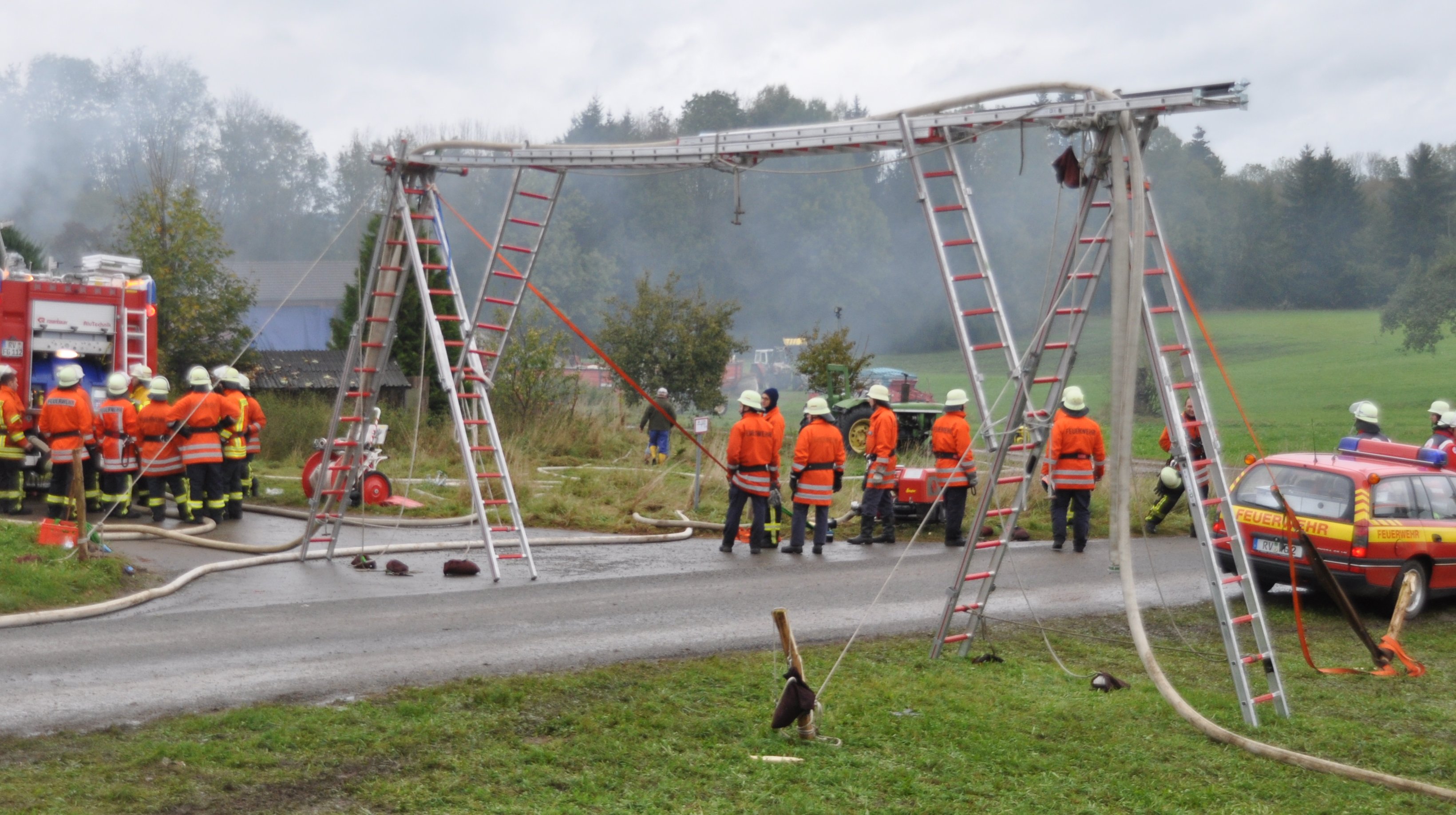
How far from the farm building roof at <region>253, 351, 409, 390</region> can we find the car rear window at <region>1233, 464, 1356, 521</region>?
1726 centimetres

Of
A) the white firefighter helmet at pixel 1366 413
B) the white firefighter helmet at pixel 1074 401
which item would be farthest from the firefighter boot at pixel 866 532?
the white firefighter helmet at pixel 1366 413

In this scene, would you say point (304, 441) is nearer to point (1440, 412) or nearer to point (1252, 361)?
point (1440, 412)

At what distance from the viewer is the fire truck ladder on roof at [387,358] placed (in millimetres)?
11844

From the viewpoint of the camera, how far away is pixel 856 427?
84.0 ft

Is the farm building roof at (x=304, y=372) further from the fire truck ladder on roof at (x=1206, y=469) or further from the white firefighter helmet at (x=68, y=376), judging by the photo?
the fire truck ladder on roof at (x=1206, y=469)

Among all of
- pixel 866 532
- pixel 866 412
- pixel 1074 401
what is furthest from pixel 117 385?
pixel 866 412

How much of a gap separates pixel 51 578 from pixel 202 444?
4305mm

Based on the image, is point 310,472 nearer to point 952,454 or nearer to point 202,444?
point 202,444

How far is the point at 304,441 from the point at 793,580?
38.9 feet

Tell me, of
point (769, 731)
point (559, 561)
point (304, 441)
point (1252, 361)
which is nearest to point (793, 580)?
point (559, 561)

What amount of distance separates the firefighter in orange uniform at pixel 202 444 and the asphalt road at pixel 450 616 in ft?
1.32

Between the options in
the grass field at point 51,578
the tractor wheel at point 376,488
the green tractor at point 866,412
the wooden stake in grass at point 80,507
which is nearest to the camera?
the grass field at point 51,578

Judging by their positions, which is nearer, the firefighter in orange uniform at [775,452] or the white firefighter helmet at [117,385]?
the firefighter in orange uniform at [775,452]

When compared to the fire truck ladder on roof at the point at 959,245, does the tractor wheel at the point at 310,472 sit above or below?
below
